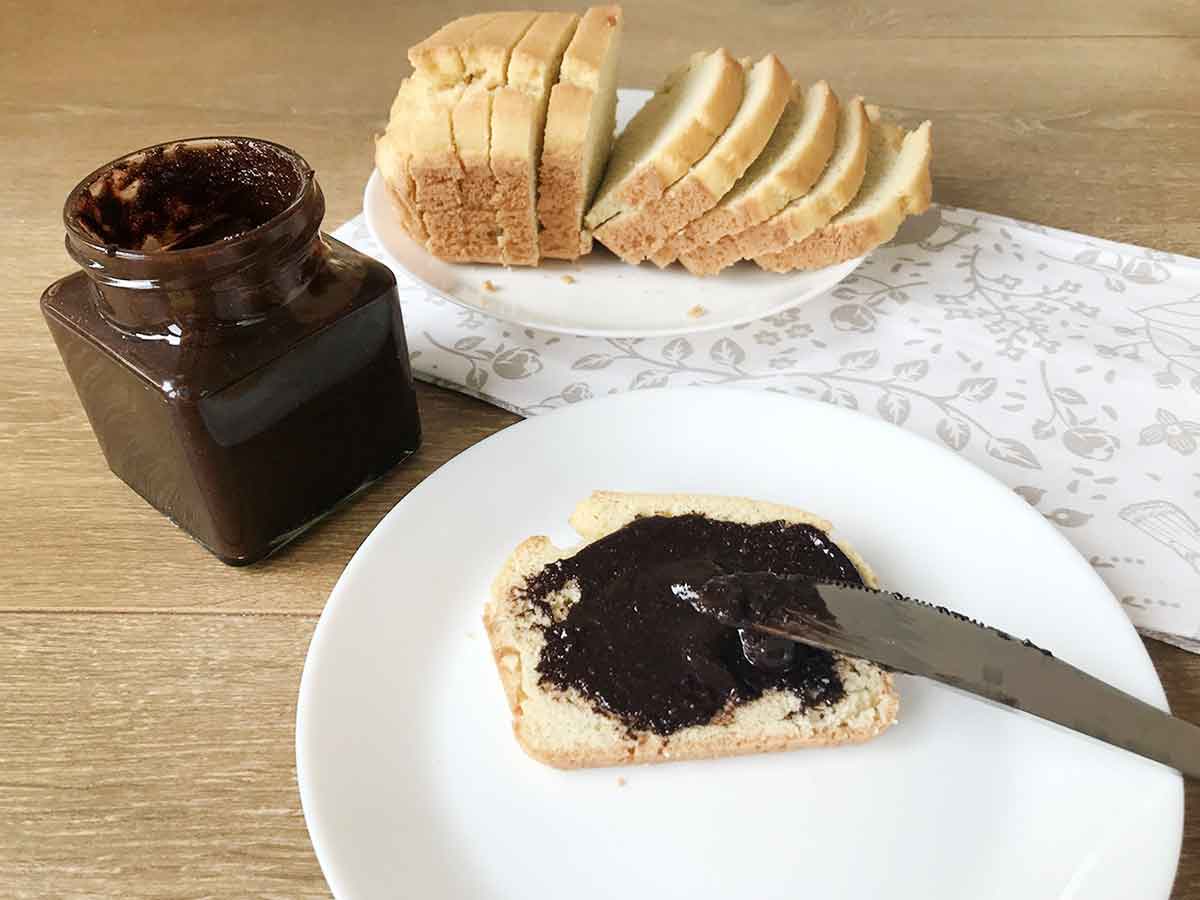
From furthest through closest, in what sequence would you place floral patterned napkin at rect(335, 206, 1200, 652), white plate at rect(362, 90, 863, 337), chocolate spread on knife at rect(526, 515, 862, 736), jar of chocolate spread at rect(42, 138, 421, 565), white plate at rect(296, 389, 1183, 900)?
white plate at rect(362, 90, 863, 337)
floral patterned napkin at rect(335, 206, 1200, 652)
jar of chocolate spread at rect(42, 138, 421, 565)
chocolate spread on knife at rect(526, 515, 862, 736)
white plate at rect(296, 389, 1183, 900)

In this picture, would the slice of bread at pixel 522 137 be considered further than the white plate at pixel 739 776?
A: Yes

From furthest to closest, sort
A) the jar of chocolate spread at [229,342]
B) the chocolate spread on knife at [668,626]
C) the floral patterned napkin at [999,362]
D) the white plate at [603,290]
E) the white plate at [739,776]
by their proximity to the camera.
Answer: the white plate at [603,290], the floral patterned napkin at [999,362], the jar of chocolate spread at [229,342], the chocolate spread on knife at [668,626], the white plate at [739,776]

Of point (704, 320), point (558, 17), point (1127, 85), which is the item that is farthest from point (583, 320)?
point (1127, 85)

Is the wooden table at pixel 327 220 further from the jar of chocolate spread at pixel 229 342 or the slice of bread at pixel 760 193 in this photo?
the slice of bread at pixel 760 193

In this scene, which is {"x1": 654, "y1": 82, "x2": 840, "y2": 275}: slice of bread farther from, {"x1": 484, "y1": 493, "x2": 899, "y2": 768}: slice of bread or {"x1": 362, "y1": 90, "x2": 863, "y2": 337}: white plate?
{"x1": 484, "y1": 493, "x2": 899, "y2": 768}: slice of bread

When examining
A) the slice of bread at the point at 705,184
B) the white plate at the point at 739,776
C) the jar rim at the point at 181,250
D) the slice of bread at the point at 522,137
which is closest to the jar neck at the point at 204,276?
the jar rim at the point at 181,250

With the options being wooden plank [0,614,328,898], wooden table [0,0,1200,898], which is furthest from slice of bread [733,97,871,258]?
wooden plank [0,614,328,898]

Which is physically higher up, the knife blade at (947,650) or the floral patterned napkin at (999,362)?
the knife blade at (947,650)
